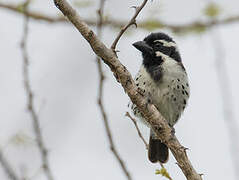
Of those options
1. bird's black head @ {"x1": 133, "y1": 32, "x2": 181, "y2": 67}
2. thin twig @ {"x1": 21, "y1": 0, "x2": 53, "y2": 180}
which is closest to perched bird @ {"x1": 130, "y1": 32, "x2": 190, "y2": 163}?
bird's black head @ {"x1": 133, "y1": 32, "x2": 181, "y2": 67}

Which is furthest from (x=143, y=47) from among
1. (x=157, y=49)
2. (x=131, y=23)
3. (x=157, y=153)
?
(x=131, y=23)

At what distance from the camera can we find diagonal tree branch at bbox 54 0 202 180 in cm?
294

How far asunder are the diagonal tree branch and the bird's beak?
1347 mm

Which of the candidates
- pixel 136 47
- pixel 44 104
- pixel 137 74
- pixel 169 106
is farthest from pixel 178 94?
pixel 44 104

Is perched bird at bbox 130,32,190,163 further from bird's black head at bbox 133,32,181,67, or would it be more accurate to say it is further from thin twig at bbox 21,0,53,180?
thin twig at bbox 21,0,53,180


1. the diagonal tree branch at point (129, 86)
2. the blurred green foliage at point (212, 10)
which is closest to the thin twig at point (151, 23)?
the blurred green foliage at point (212, 10)

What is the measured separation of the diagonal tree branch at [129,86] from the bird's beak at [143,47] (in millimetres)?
1347

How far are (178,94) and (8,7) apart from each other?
7.12 ft

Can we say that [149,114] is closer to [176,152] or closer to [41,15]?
[176,152]

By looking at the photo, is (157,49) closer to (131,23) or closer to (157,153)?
(157,153)

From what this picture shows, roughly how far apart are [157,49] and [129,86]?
1.98 metres

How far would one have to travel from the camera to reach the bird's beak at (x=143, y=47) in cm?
451

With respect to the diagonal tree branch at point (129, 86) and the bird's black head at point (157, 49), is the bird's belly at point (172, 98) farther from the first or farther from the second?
the diagonal tree branch at point (129, 86)

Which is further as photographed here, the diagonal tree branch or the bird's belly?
the bird's belly
